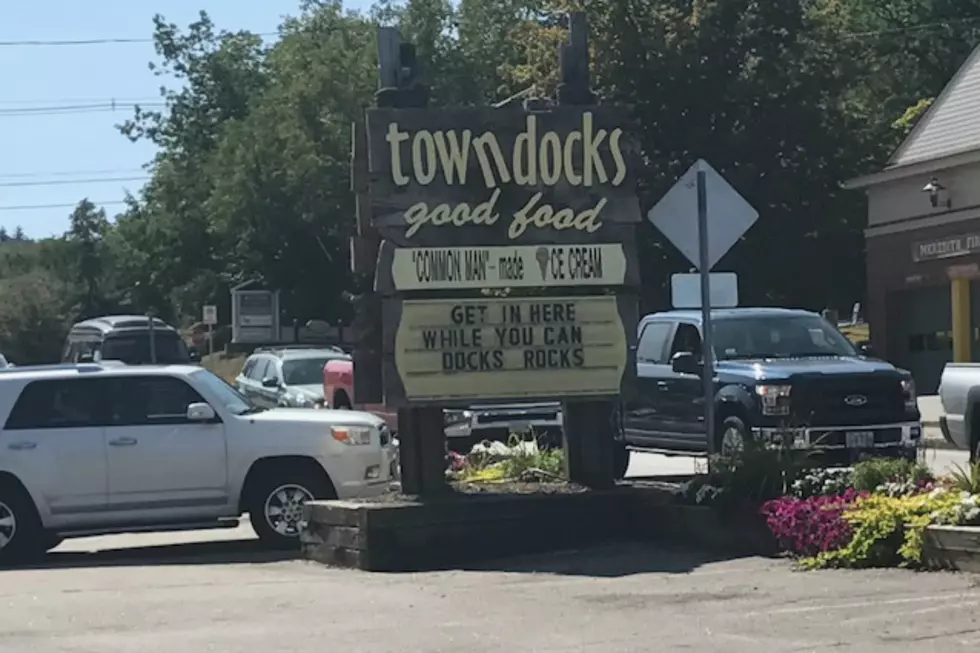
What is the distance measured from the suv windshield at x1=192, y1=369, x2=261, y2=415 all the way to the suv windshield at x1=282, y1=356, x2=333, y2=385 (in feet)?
42.6

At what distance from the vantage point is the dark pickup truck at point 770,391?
17.4 metres

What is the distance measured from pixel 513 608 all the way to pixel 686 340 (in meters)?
9.36

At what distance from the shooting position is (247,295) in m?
68.9

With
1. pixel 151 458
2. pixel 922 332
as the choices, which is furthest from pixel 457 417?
pixel 922 332

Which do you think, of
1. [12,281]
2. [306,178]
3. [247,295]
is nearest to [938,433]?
[306,178]

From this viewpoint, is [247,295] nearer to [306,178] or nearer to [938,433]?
[306,178]

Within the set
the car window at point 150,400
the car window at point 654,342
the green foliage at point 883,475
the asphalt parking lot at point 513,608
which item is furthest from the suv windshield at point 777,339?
the car window at point 150,400

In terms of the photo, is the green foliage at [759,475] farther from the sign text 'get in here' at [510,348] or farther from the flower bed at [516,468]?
the flower bed at [516,468]

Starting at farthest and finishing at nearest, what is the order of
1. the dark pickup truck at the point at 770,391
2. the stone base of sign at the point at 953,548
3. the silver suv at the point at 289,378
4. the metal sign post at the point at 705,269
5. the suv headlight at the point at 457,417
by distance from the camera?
1. the silver suv at the point at 289,378
2. the suv headlight at the point at 457,417
3. the dark pickup truck at the point at 770,391
4. the metal sign post at the point at 705,269
5. the stone base of sign at the point at 953,548

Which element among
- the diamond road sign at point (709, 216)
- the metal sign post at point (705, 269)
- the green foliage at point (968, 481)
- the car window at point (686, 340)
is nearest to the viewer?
the green foliage at point (968, 481)

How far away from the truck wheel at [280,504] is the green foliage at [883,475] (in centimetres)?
494

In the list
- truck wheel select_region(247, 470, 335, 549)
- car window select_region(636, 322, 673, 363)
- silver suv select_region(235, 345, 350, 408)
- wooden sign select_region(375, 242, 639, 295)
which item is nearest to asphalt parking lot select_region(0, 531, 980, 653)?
truck wheel select_region(247, 470, 335, 549)

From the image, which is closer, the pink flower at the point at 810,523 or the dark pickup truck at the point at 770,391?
the pink flower at the point at 810,523

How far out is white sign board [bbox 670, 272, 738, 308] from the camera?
60.0 feet
